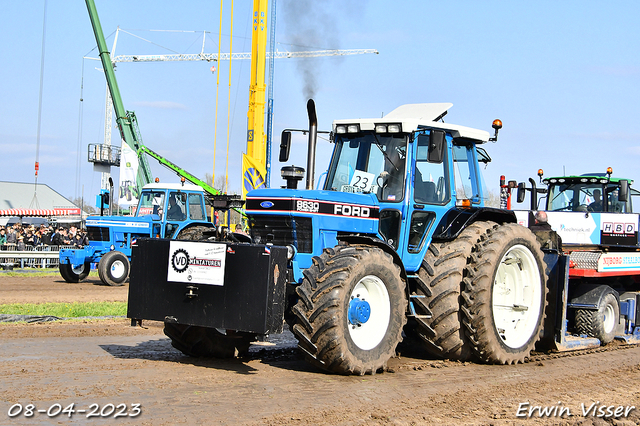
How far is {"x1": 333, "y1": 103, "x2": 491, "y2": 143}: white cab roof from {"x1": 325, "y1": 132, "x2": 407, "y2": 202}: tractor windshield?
168 millimetres

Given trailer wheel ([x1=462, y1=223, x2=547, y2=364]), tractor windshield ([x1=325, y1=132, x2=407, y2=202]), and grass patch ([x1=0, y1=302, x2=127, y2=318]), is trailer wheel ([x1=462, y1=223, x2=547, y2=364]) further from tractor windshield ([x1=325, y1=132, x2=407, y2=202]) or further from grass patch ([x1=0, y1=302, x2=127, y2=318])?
grass patch ([x1=0, y1=302, x2=127, y2=318])

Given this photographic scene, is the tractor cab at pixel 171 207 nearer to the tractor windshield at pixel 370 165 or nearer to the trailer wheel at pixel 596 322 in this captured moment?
the tractor windshield at pixel 370 165

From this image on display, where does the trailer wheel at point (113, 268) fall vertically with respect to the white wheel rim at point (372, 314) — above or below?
Result: below

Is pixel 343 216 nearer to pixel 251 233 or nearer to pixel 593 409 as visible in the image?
→ pixel 251 233

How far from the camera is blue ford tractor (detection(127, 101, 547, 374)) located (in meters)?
6.10

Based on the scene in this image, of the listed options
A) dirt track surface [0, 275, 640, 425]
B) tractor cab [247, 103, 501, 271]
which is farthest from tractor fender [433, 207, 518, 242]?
dirt track surface [0, 275, 640, 425]

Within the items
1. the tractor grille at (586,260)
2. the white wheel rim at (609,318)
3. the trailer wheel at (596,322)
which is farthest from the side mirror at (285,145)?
the white wheel rim at (609,318)

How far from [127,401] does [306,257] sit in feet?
7.59

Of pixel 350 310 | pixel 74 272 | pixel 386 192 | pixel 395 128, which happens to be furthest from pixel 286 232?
pixel 74 272

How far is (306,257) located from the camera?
22.0 feet

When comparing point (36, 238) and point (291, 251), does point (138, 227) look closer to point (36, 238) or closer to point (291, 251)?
point (36, 238)

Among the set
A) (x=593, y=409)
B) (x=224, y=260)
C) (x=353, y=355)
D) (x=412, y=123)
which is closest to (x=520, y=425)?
(x=593, y=409)

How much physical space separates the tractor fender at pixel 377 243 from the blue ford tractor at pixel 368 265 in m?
0.02

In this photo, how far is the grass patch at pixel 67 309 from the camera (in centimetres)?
1160
